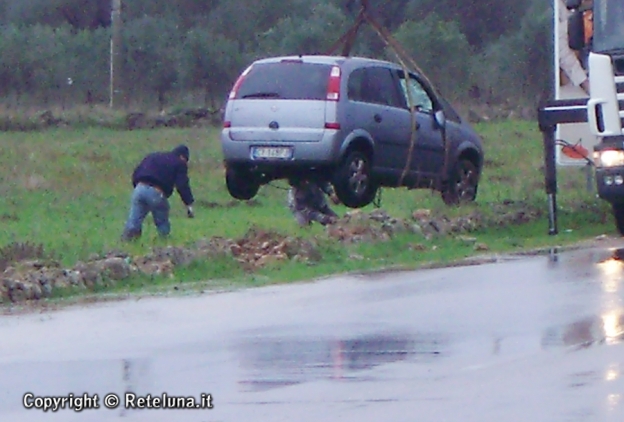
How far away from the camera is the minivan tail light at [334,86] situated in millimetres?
16719

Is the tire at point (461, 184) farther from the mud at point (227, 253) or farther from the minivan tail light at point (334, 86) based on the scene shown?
the minivan tail light at point (334, 86)

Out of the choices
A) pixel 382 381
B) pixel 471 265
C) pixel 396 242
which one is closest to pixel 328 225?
pixel 396 242

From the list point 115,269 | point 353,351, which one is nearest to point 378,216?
point 115,269

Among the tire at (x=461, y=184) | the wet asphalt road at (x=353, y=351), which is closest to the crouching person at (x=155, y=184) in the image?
the tire at (x=461, y=184)

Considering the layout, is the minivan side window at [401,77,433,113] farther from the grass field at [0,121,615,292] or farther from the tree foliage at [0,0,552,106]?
the tree foliage at [0,0,552,106]

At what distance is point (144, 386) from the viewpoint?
876 cm

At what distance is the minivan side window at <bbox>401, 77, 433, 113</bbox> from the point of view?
18.2m

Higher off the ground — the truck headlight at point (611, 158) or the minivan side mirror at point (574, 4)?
the minivan side mirror at point (574, 4)

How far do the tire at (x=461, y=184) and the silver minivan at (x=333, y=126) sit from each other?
685 mm

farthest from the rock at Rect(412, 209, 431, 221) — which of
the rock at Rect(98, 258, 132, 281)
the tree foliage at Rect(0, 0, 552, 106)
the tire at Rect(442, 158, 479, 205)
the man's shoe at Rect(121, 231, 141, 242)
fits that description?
the tree foliage at Rect(0, 0, 552, 106)

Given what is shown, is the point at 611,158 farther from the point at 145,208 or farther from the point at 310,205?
the point at 145,208

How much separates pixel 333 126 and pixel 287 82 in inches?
32.3

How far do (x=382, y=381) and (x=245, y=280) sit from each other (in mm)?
5625

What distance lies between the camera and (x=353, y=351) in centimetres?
980
